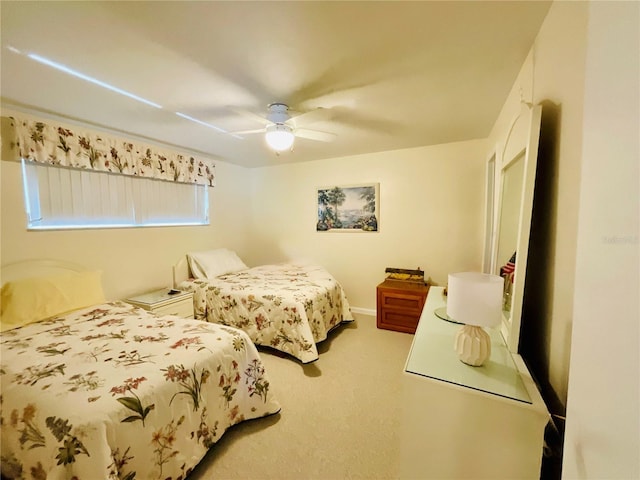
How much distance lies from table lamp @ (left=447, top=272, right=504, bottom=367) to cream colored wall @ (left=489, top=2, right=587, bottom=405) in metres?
0.19

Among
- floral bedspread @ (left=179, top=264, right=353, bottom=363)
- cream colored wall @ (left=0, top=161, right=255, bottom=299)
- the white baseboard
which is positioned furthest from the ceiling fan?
the white baseboard

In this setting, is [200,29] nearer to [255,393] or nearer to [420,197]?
[255,393]

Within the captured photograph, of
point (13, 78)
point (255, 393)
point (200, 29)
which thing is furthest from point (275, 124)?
point (255, 393)

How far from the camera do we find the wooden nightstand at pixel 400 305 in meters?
3.01

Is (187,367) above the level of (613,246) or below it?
below

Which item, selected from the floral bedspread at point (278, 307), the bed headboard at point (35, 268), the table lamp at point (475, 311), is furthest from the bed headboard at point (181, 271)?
the table lamp at point (475, 311)

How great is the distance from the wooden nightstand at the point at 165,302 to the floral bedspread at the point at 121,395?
0.60 metres

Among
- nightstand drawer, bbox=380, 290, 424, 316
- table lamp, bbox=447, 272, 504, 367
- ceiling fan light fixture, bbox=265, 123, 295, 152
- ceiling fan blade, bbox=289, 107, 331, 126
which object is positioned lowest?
nightstand drawer, bbox=380, 290, 424, 316

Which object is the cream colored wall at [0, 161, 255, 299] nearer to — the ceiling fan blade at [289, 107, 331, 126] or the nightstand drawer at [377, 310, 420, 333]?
the ceiling fan blade at [289, 107, 331, 126]

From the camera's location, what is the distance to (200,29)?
1.24m

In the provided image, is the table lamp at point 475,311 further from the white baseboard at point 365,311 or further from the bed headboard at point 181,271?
the bed headboard at point 181,271

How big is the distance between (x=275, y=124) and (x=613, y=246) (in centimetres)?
202

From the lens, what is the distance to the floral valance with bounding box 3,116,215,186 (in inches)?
80.9

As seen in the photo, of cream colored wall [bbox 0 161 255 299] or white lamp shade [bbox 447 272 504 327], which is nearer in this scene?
white lamp shade [bbox 447 272 504 327]
